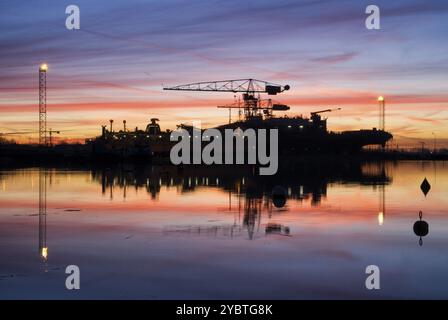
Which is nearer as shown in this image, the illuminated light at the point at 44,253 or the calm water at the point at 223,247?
the calm water at the point at 223,247

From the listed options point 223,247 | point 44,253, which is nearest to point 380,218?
point 223,247

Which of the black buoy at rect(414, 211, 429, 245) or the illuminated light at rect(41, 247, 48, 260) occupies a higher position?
the black buoy at rect(414, 211, 429, 245)

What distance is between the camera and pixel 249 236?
74.3 feet

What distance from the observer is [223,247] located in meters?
20.4

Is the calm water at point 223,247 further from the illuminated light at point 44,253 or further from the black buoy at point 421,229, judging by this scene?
the black buoy at point 421,229

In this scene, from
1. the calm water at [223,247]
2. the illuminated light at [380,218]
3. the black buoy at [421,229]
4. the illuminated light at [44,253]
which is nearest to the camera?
the calm water at [223,247]

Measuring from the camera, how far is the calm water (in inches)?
571

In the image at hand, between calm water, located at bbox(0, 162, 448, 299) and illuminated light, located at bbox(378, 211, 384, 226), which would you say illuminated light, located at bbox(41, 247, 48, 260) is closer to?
calm water, located at bbox(0, 162, 448, 299)

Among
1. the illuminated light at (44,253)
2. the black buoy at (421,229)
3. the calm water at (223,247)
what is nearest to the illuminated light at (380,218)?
the calm water at (223,247)

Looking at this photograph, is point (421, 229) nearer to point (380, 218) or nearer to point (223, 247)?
point (380, 218)

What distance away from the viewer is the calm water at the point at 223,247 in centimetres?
1450

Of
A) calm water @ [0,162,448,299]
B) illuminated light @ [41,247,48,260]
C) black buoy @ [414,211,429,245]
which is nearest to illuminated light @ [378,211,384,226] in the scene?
calm water @ [0,162,448,299]

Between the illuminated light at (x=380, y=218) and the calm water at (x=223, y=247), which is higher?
the illuminated light at (x=380, y=218)
